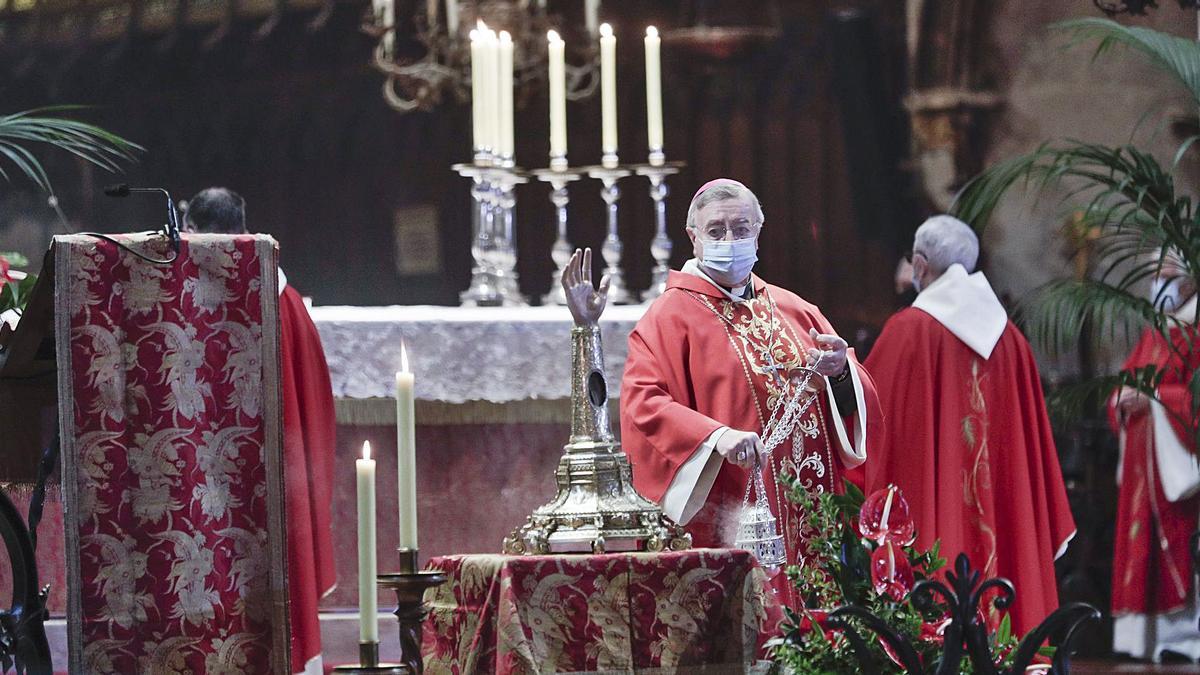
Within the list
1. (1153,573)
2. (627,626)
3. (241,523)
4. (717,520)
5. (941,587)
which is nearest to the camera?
(941,587)

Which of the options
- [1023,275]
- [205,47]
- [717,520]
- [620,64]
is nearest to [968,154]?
[1023,275]

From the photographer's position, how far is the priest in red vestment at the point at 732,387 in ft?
15.5

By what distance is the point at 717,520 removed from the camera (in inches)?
188

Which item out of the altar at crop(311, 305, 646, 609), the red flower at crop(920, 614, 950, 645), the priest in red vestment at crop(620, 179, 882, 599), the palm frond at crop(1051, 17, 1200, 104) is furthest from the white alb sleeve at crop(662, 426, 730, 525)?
the palm frond at crop(1051, 17, 1200, 104)

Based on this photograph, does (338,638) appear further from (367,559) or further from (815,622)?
(367,559)

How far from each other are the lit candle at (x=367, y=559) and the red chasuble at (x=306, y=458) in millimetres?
2453

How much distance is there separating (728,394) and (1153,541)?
3446 mm

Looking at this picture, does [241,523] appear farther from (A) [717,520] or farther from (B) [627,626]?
(A) [717,520]

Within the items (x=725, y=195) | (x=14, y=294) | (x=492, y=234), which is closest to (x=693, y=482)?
(x=725, y=195)

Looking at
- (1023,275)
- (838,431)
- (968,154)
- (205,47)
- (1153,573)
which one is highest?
(205,47)

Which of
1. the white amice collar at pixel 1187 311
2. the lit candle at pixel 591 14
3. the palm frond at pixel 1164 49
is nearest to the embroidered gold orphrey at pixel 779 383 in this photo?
the palm frond at pixel 1164 49

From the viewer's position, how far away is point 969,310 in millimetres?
6371

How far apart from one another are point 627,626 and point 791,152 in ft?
16.9

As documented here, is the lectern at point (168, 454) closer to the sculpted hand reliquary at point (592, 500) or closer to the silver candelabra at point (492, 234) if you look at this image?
the sculpted hand reliquary at point (592, 500)
